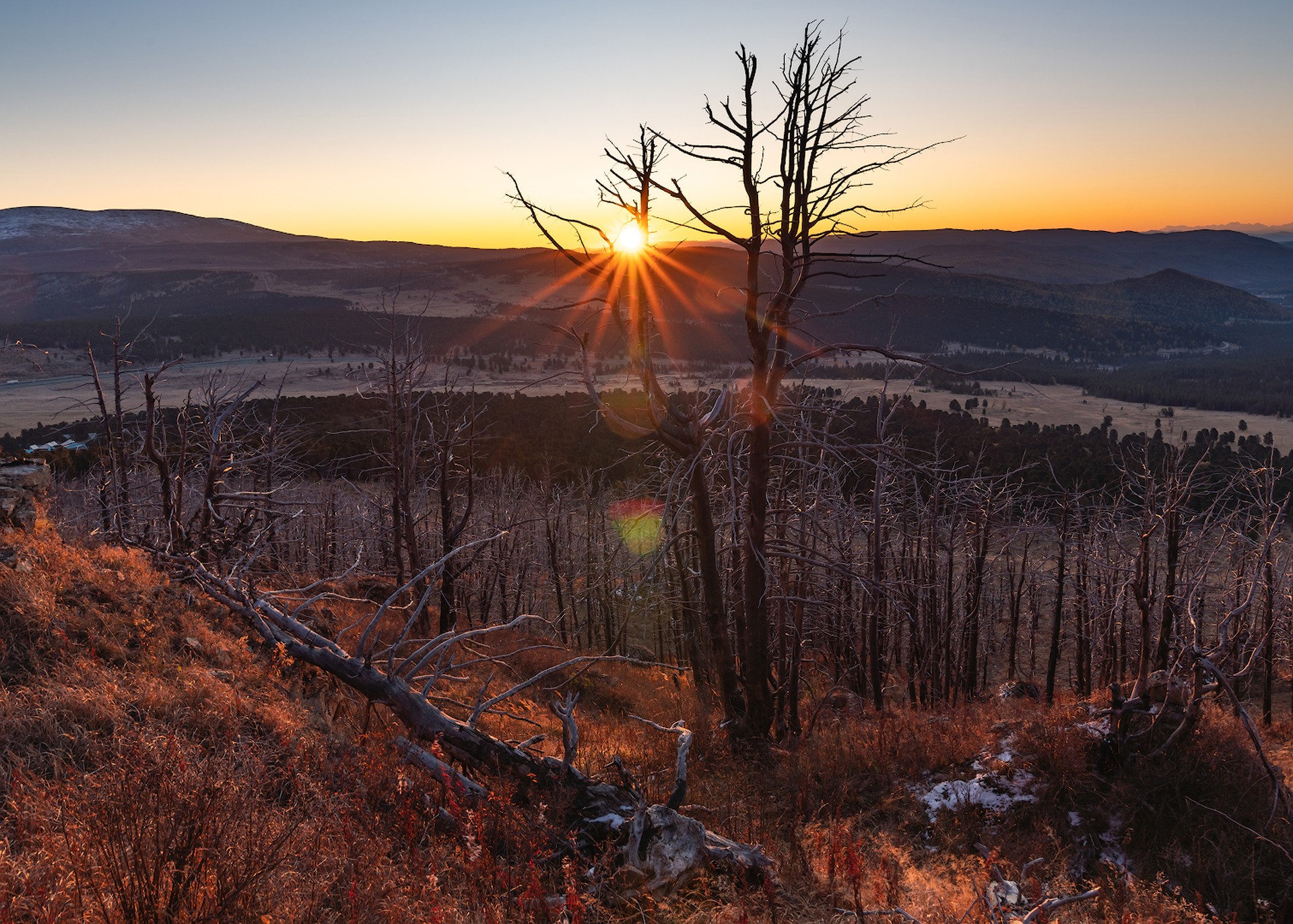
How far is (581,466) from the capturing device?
5641 cm

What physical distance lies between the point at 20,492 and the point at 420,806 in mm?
7786

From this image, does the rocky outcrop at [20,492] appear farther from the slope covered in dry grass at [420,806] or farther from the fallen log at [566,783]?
the fallen log at [566,783]

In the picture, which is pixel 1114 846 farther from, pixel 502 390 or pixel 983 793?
pixel 502 390

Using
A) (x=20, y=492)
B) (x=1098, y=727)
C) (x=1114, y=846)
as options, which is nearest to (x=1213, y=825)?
(x=1114, y=846)

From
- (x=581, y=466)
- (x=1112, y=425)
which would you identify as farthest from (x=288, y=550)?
(x=1112, y=425)

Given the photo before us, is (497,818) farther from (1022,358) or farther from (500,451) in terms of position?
(1022,358)

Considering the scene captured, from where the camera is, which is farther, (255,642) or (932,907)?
(255,642)

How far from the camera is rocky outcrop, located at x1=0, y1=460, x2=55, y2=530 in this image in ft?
28.1

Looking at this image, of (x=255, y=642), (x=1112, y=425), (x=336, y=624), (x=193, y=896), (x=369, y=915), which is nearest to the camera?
(x=193, y=896)

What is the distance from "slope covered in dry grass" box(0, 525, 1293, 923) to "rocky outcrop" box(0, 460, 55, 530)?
35 cm

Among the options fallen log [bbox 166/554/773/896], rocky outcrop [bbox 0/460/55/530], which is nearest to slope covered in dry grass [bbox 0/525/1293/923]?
fallen log [bbox 166/554/773/896]

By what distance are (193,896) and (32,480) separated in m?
8.70

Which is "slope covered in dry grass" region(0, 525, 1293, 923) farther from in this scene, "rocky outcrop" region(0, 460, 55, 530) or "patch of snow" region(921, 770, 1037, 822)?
"rocky outcrop" region(0, 460, 55, 530)

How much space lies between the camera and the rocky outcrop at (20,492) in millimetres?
8570
